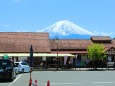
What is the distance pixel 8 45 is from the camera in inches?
2488

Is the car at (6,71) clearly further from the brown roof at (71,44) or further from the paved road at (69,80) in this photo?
the brown roof at (71,44)

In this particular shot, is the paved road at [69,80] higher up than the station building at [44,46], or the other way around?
the station building at [44,46]

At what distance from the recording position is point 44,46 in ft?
208

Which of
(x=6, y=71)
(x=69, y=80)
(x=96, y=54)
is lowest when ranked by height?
(x=69, y=80)

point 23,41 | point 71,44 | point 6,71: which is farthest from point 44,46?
point 6,71

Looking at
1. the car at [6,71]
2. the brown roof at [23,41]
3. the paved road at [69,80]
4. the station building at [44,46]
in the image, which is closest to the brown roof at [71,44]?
the station building at [44,46]

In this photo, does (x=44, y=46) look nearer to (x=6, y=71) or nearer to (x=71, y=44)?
(x=71, y=44)

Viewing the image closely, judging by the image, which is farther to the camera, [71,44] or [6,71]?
[71,44]

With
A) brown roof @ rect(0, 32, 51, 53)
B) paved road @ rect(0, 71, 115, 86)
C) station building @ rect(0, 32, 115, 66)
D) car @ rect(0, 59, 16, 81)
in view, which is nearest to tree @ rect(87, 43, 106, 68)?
station building @ rect(0, 32, 115, 66)

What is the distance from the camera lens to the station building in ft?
201

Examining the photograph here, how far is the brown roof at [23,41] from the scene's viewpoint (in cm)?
6212

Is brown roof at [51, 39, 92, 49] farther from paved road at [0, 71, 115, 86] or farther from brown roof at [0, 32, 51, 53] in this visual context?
paved road at [0, 71, 115, 86]

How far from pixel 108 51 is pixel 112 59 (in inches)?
88.6

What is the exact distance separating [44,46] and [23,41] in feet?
14.4
